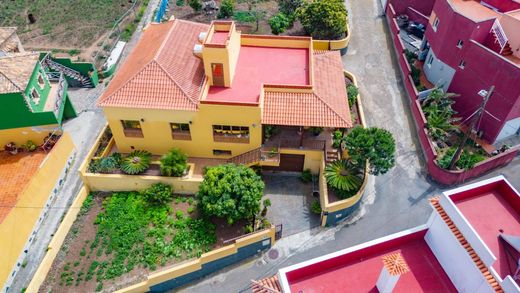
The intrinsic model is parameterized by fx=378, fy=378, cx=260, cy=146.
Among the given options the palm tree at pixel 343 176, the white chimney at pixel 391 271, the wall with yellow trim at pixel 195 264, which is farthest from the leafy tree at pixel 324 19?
the white chimney at pixel 391 271

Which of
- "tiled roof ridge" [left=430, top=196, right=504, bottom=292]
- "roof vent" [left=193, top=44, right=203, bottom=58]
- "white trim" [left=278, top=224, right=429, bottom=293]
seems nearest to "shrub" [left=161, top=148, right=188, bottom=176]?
"roof vent" [left=193, top=44, right=203, bottom=58]

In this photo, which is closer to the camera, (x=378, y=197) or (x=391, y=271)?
(x=391, y=271)

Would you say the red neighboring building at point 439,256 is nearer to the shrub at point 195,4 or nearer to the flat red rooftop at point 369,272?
the flat red rooftop at point 369,272

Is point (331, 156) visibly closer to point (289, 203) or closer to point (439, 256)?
point (289, 203)

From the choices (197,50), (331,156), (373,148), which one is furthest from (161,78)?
(373,148)

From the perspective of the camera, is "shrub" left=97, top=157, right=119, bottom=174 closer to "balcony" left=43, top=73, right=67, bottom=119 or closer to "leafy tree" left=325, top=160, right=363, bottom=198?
"balcony" left=43, top=73, right=67, bottom=119

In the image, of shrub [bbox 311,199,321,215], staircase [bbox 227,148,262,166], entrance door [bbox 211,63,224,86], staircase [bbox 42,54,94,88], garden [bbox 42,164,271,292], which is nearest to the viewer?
garden [bbox 42,164,271,292]
